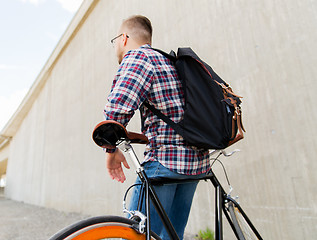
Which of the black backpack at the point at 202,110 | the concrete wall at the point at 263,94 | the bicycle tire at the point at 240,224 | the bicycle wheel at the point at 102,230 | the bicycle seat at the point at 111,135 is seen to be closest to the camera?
the bicycle wheel at the point at 102,230

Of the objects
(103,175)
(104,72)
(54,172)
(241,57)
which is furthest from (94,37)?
(241,57)

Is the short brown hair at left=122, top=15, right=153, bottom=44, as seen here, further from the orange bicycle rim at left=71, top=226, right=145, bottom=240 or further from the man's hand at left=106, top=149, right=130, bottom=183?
the orange bicycle rim at left=71, top=226, right=145, bottom=240

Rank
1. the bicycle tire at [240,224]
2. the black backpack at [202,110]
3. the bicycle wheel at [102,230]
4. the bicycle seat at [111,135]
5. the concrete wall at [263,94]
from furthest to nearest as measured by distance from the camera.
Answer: the concrete wall at [263,94] → the bicycle tire at [240,224] → the black backpack at [202,110] → the bicycle seat at [111,135] → the bicycle wheel at [102,230]

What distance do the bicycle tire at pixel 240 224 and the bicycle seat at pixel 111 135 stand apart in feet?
1.93

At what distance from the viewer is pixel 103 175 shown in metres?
4.50

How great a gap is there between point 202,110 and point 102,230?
543mm

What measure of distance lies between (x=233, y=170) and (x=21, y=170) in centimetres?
1147

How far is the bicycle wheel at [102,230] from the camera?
2.24 ft

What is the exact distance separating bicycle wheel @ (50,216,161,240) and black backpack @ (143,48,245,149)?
36 cm

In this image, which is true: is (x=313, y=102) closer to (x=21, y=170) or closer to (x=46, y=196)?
(x=46, y=196)

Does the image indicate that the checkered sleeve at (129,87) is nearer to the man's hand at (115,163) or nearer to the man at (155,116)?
the man at (155,116)

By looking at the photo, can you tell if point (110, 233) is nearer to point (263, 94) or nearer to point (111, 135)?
point (111, 135)

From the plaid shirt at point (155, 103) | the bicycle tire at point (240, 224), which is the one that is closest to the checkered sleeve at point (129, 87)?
the plaid shirt at point (155, 103)

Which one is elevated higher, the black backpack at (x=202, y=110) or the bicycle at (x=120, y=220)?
the black backpack at (x=202, y=110)
